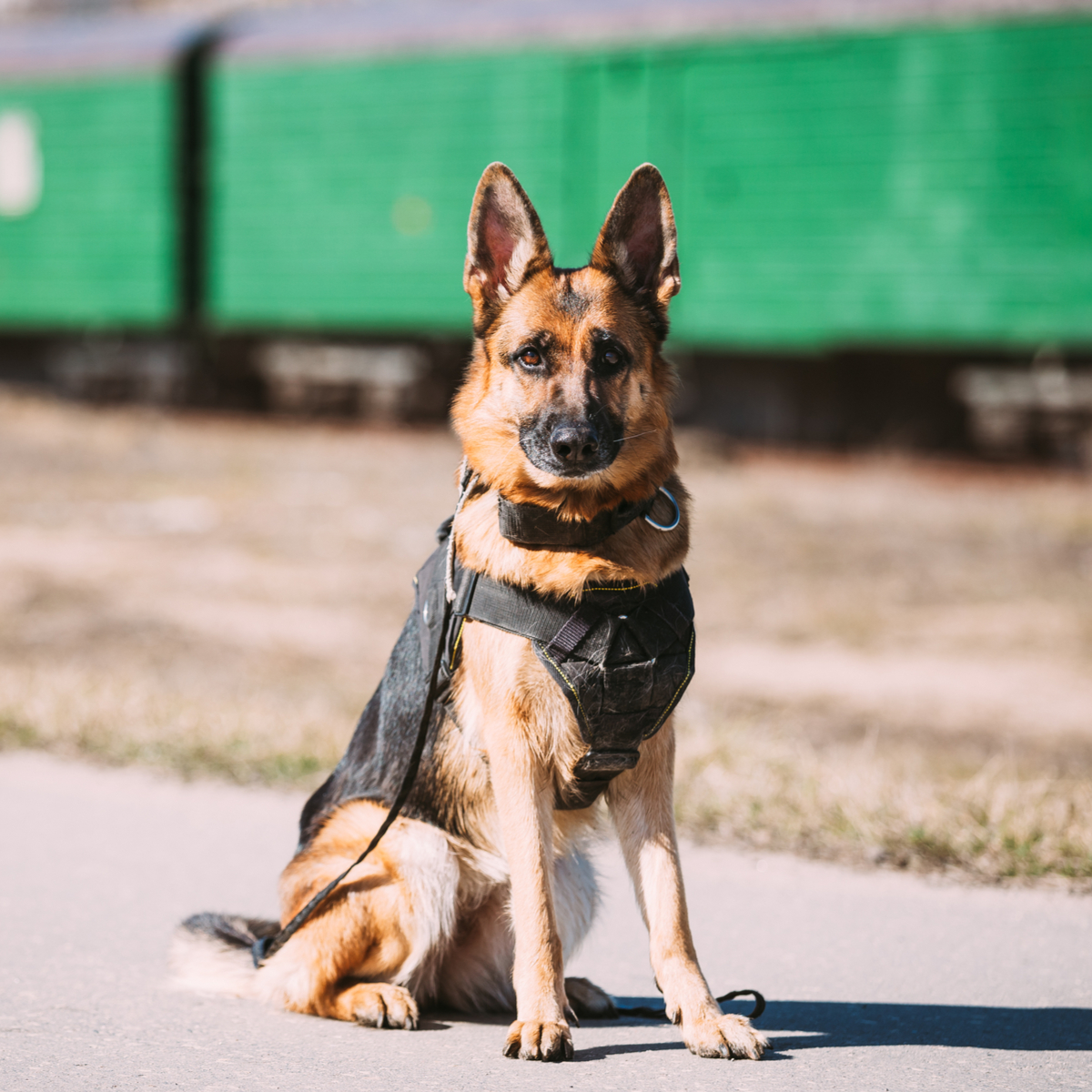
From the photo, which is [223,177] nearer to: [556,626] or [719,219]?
[719,219]

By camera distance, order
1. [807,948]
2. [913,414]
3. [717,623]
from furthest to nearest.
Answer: [913,414], [717,623], [807,948]

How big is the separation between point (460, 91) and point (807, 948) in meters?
12.6

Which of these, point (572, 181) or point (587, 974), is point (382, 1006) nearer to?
point (587, 974)

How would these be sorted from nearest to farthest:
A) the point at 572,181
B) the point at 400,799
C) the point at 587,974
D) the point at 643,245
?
the point at 400,799 → the point at 643,245 → the point at 587,974 → the point at 572,181

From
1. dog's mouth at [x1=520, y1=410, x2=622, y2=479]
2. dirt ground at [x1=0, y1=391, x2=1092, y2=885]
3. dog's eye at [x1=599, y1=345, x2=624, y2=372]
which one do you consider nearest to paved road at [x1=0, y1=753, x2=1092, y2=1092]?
dirt ground at [x1=0, y1=391, x2=1092, y2=885]

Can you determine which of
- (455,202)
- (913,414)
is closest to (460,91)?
(455,202)

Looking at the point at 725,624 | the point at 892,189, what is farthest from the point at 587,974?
the point at 892,189

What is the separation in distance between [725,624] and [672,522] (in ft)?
17.4

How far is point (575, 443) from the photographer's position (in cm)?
279

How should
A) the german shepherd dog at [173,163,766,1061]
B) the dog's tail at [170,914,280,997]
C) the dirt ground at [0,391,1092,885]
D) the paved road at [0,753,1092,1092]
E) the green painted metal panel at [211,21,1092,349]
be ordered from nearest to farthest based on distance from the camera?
1. the paved road at [0,753,1092,1092]
2. the german shepherd dog at [173,163,766,1061]
3. the dog's tail at [170,914,280,997]
4. the dirt ground at [0,391,1092,885]
5. the green painted metal panel at [211,21,1092,349]

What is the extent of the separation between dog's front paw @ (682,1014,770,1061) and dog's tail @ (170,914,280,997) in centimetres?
99

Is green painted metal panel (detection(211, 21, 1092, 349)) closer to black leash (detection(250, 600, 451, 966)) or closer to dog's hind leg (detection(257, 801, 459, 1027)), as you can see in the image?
black leash (detection(250, 600, 451, 966))

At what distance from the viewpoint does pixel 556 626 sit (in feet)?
8.98

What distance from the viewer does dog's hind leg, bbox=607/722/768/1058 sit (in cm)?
271
